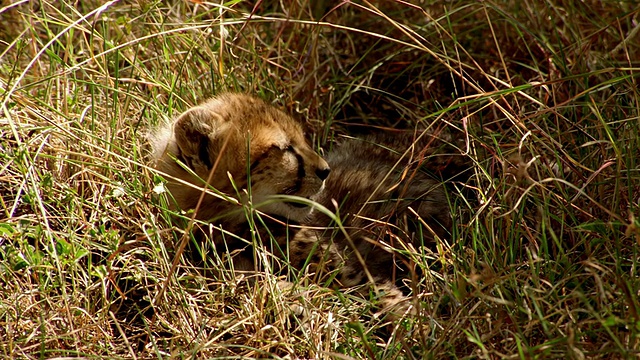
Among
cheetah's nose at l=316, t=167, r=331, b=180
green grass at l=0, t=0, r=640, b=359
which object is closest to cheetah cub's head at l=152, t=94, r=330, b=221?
cheetah's nose at l=316, t=167, r=331, b=180

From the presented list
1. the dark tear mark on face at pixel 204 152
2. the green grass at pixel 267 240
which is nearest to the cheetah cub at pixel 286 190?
the dark tear mark on face at pixel 204 152

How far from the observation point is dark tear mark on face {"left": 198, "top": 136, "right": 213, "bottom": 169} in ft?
9.20

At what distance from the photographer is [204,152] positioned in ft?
9.26

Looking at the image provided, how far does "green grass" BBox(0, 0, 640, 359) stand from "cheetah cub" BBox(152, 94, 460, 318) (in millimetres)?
116

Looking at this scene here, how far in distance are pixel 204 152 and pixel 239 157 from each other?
0.43ft

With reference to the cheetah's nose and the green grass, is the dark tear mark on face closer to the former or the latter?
the green grass

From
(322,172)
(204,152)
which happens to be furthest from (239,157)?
(322,172)

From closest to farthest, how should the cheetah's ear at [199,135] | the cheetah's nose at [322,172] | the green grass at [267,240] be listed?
the green grass at [267,240]
the cheetah's ear at [199,135]
the cheetah's nose at [322,172]

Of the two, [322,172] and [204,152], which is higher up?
[204,152]

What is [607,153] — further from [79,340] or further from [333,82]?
[79,340]

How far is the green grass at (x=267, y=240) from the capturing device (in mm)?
2289

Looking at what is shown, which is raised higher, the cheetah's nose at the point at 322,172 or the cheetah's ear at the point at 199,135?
the cheetah's ear at the point at 199,135

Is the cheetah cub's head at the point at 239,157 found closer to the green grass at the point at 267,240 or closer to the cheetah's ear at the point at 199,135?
the cheetah's ear at the point at 199,135

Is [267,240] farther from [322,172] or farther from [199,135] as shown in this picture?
[199,135]
